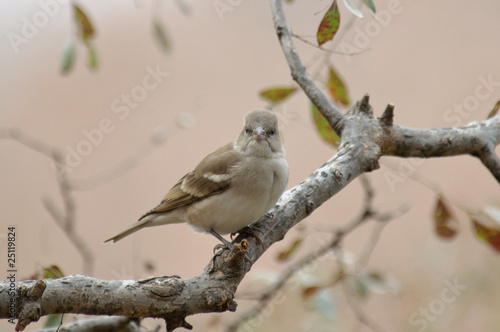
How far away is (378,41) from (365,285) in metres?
4.59

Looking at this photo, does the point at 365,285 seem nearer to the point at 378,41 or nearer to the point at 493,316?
the point at 493,316

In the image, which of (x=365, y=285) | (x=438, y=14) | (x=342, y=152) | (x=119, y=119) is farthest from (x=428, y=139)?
(x=438, y=14)

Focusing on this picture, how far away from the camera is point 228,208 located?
105 inches

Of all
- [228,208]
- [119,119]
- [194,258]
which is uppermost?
[119,119]

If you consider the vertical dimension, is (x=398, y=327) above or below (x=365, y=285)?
below

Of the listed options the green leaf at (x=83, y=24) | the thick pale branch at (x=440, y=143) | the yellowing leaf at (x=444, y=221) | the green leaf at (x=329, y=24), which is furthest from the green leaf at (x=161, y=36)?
the yellowing leaf at (x=444, y=221)

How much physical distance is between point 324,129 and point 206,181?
30.4 inches

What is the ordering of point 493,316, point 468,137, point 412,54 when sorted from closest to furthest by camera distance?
point 468,137, point 493,316, point 412,54

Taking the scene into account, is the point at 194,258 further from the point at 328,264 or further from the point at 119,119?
the point at 119,119

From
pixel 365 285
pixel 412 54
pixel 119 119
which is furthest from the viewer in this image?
pixel 412 54

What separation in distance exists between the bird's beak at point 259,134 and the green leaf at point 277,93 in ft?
0.59

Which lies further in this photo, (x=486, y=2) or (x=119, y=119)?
(x=486, y=2)

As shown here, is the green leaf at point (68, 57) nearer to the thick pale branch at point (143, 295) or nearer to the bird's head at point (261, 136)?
the bird's head at point (261, 136)

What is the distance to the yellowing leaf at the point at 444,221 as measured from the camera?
8.41 feet
